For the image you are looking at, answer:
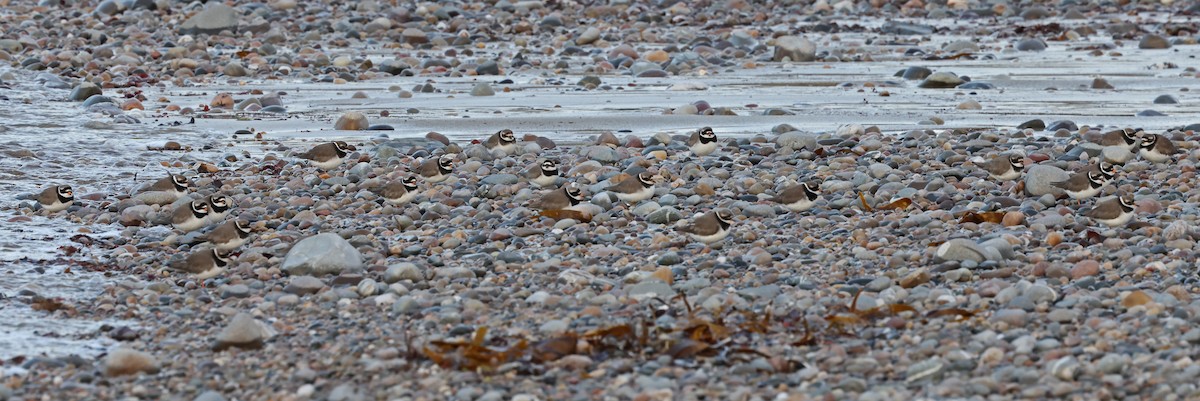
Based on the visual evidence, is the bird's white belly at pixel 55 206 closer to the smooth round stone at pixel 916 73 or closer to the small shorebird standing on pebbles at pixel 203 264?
the small shorebird standing on pebbles at pixel 203 264

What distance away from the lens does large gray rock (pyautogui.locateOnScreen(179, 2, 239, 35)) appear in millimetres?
18547

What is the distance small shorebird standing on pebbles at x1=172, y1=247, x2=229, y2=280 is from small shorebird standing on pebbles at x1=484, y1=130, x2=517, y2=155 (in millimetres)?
3611

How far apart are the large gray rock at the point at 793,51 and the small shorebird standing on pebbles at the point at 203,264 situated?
10658mm

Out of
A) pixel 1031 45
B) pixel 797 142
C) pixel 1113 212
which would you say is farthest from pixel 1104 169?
pixel 1031 45

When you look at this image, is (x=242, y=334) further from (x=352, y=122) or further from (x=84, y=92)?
(x=84, y=92)

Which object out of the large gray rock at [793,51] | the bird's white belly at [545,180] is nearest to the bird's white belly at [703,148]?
the bird's white belly at [545,180]

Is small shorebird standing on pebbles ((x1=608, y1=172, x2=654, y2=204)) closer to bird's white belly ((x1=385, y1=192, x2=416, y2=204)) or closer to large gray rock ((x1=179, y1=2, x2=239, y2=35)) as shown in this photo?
bird's white belly ((x1=385, y1=192, x2=416, y2=204))

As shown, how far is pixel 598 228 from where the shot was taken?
777 centimetres

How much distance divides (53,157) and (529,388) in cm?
676

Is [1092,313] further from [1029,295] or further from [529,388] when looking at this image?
[529,388]

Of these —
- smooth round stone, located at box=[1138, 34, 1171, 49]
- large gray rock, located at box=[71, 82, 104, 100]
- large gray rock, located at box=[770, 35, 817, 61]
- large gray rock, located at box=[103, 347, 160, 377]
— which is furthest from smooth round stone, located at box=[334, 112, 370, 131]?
smooth round stone, located at box=[1138, 34, 1171, 49]

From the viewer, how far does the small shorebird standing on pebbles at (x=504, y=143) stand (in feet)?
33.6

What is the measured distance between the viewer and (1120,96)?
44.5 feet

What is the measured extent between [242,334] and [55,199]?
3539 mm
